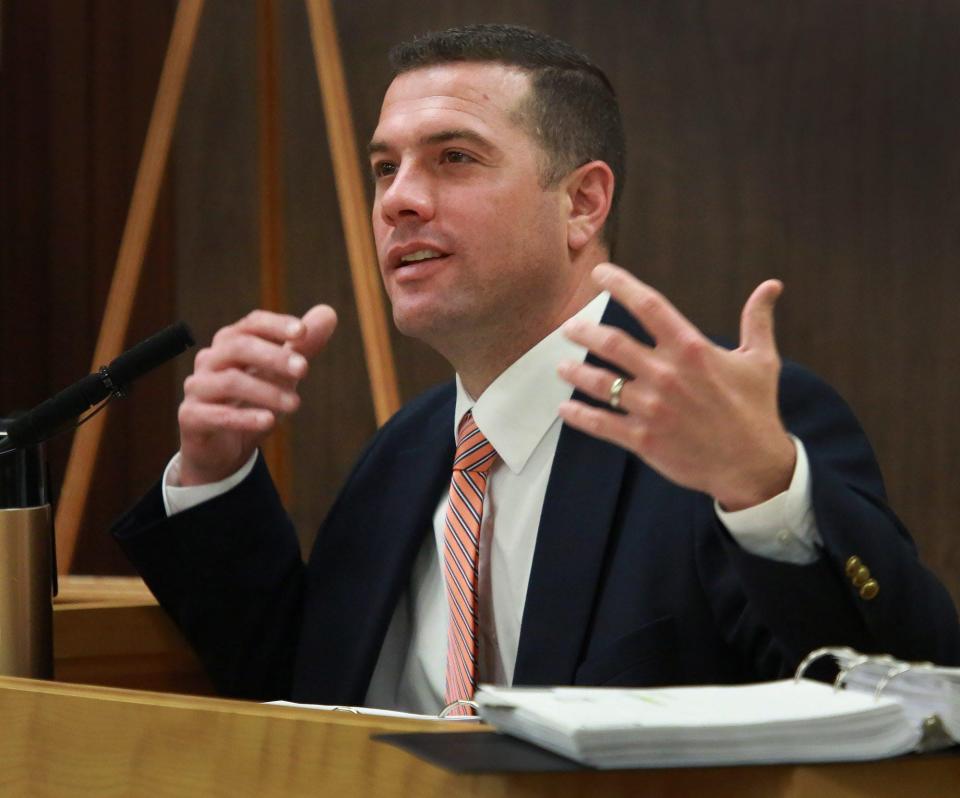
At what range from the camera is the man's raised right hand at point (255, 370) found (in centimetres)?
145

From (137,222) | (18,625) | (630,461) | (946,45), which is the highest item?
(946,45)

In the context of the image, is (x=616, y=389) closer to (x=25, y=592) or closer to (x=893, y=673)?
(x=893, y=673)

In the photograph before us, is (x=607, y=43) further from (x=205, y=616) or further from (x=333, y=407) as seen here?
(x=205, y=616)

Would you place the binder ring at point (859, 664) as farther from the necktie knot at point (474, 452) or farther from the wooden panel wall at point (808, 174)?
the wooden panel wall at point (808, 174)

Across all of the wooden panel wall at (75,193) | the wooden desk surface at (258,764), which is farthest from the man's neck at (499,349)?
the wooden panel wall at (75,193)

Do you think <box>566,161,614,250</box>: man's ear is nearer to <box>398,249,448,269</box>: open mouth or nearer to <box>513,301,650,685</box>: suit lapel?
<box>398,249,448,269</box>: open mouth

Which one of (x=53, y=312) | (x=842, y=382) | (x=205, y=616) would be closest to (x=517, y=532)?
(x=205, y=616)

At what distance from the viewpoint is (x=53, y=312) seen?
3059 millimetres

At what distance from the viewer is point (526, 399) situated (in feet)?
5.12

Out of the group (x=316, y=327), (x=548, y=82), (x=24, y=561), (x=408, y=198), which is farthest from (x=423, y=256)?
(x=24, y=561)

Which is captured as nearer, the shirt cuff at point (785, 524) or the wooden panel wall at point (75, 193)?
the shirt cuff at point (785, 524)

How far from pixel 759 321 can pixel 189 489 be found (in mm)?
893

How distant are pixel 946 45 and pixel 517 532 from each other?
3.84ft

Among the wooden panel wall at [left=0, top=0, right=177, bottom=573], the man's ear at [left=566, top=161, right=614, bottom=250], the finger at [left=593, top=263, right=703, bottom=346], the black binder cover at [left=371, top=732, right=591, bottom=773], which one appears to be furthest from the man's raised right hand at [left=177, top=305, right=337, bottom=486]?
the wooden panel wall at [left=0, top=0, right=177, bottom=573]
